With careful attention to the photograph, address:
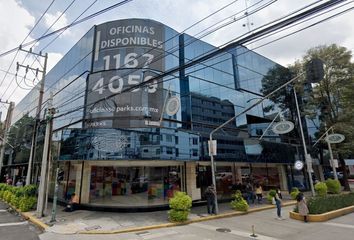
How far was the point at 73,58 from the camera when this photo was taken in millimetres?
22375

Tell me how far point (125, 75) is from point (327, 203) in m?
15.8

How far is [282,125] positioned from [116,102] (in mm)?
12940

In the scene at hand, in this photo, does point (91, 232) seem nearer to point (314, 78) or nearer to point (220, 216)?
point (220, 216)

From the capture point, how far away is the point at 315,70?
8.64m

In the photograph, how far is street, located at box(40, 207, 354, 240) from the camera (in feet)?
31.1

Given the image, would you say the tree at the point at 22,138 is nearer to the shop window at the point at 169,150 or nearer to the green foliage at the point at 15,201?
the green foliage at the point at 15,201

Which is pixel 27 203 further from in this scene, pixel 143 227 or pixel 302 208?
pixel 302 208

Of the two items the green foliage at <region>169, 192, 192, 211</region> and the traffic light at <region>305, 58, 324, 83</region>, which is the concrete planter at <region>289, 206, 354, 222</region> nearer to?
the green foliage at <region>169, 192, 192, 211</region>

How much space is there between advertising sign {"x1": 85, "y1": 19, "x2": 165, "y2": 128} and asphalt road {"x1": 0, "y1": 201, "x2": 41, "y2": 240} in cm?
721

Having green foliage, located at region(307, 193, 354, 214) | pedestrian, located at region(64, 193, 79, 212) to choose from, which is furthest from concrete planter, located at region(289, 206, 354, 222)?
pedestrian, located at region(64, 193, 79, 212)

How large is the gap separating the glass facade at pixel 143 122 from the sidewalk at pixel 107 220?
66.7 inches

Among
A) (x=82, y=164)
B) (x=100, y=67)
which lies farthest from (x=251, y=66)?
(x=82, y=164)

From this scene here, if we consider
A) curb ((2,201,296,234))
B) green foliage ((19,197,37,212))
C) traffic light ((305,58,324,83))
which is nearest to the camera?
traffic light ((305,58,324,83))

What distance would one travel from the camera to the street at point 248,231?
31.1 ft
